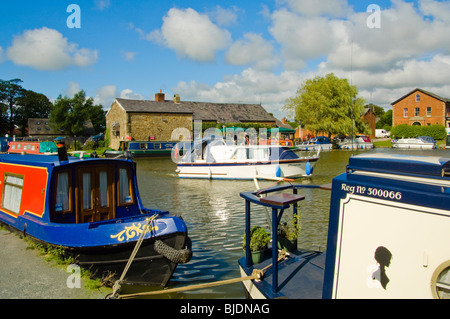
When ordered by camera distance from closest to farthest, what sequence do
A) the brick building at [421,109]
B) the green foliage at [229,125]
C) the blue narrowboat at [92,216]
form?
the blue narrowboat at [92,216] → the green foliage at [229,125] → the brick building at [421,109]

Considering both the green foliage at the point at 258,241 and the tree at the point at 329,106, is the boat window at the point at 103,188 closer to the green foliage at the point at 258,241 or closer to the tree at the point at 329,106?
the green foliage at the point at 258,241

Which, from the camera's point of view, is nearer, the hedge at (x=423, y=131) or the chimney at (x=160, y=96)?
the hedge at (x=423, y=131)

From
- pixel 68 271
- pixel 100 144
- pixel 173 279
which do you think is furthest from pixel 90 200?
pixel 100 144

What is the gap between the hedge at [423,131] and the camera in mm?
51344

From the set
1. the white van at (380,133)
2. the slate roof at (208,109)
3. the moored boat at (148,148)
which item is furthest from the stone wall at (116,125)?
the white van at (380,133)

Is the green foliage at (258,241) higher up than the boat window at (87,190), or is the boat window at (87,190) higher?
the boat window at (87,190)

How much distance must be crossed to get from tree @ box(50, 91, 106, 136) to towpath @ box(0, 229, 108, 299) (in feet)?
162

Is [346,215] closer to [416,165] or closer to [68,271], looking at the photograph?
[416,165]

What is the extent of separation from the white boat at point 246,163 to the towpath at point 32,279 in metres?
15.7

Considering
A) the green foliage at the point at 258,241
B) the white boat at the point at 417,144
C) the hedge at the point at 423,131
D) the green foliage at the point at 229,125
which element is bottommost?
the green foliage at the point at 258,241

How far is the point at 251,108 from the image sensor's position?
62031 millimetres

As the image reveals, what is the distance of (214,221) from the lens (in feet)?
41.1

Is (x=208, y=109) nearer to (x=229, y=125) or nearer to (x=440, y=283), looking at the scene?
(x=229, y=125)
